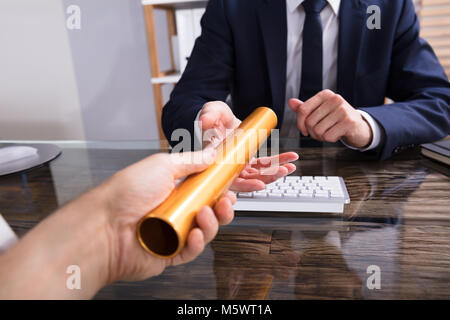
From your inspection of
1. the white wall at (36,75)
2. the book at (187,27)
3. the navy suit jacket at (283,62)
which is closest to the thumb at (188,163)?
the navy suit jacket at (283,62)

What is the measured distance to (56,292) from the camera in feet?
1.19

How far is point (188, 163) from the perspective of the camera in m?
0.43

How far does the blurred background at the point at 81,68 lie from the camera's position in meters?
1.93

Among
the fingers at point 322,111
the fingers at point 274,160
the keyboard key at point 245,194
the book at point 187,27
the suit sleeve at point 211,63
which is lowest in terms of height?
the keyboard key at point 245,194

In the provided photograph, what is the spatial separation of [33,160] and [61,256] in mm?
616

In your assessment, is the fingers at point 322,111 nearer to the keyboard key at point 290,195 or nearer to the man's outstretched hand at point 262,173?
the man's outstretched hand at point 262,173

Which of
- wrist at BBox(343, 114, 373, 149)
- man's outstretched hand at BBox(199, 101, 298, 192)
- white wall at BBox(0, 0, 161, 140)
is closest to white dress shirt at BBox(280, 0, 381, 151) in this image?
wrist at BBox(343, 114, 373, 149)

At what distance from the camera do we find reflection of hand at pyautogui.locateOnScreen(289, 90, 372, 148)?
29.4 inches

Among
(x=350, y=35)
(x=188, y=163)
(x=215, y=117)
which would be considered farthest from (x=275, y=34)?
(x=188, y=163)

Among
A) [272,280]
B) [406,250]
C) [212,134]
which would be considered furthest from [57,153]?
[406,250]

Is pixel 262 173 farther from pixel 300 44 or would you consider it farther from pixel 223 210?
pixel 300 44

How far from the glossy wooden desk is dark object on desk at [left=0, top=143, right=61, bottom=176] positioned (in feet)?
0.33

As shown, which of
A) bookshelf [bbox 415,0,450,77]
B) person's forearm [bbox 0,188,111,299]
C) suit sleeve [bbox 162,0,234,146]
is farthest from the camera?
bookshelf [bbox 415,0,450,77]

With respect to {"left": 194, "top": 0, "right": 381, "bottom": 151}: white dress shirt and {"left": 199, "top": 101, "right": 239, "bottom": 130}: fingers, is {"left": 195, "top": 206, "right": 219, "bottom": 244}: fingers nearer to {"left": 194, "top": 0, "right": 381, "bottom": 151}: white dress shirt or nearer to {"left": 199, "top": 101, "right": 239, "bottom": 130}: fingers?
{"left": 199, "top": 101, "right": 239, "bottom": 130}: fingers
